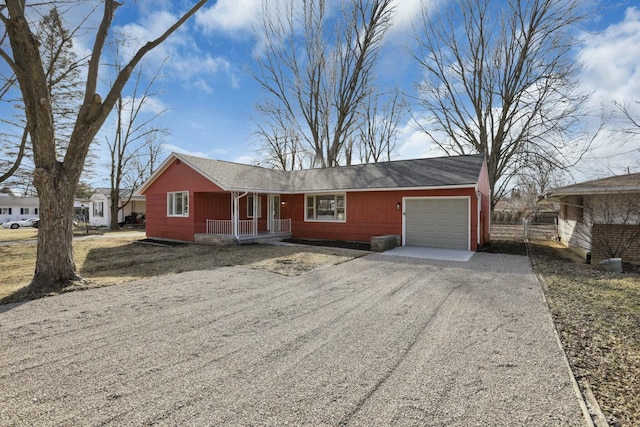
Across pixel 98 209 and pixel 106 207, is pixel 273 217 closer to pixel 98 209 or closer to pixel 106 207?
pixel 106 207

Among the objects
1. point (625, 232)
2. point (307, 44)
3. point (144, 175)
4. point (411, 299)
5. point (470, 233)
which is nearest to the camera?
point (411, 299)

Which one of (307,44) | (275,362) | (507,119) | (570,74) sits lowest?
(275,362)

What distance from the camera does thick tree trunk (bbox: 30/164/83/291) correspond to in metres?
6.00

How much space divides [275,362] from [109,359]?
1.69 meters

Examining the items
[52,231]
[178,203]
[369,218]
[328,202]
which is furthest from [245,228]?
[52,231]

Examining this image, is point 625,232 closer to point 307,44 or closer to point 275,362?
point 275,362

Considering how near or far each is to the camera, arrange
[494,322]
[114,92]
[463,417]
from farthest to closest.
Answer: [114,92] → [494,322] → [463,417]

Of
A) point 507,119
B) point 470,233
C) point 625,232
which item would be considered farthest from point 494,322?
point 507,119

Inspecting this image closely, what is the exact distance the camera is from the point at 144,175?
3047 cm

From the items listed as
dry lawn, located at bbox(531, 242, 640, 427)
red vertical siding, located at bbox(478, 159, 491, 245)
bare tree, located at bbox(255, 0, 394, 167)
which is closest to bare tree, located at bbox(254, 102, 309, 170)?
bare tree, located at bbox(255, 0, 394, 167)

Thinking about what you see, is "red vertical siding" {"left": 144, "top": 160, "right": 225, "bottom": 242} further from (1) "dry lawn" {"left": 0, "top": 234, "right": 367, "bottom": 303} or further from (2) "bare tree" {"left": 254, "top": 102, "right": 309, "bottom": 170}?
(2) "bare tree" {"left": 254, "top": 102, "right": 309, "bottom": 170}

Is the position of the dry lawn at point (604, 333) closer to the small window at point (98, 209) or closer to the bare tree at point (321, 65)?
the bare tree at point (321, 65)

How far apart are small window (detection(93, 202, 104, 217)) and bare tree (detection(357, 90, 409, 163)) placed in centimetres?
2380

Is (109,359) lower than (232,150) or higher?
lower
